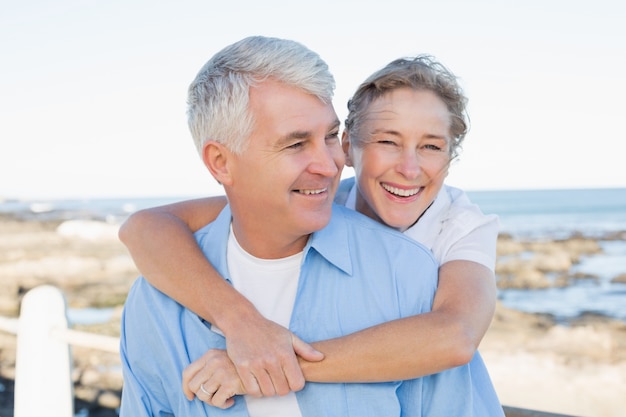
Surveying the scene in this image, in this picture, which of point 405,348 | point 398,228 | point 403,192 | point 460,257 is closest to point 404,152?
point 403,192

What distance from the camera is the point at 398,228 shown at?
2.08 meters

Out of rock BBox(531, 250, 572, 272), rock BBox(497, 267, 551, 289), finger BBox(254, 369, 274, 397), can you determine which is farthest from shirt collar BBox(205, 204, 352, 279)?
rock BBox(531, 250, 572, 272)

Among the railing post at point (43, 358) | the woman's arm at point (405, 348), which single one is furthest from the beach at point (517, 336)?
the woman's arm at point (405, 348)

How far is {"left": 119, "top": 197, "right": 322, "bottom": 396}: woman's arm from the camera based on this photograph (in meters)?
1.61

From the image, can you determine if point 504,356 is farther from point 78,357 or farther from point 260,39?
point 260,39

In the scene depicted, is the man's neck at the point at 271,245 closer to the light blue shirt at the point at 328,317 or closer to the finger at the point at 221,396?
the light blue shirt at the point at 328,317

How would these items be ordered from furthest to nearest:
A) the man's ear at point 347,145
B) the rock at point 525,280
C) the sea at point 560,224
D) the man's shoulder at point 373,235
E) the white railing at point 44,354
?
1. the rock at point 525,280
2. the sea at point 560,224
3. the white railing at point 44,354
4. the man's ear at point 347,145
5. the man's shoulder at point 373,235


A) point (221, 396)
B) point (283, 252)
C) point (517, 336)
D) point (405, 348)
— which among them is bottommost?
point (517, 336)

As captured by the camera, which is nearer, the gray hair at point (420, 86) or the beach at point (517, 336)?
the gray hair at point (420, 86)

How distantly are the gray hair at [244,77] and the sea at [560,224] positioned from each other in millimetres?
13463

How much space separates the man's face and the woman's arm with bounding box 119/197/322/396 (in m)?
0.24

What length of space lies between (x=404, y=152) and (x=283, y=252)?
0.45 m

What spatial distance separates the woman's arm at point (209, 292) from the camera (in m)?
1.61

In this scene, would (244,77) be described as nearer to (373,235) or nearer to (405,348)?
(373,235)
